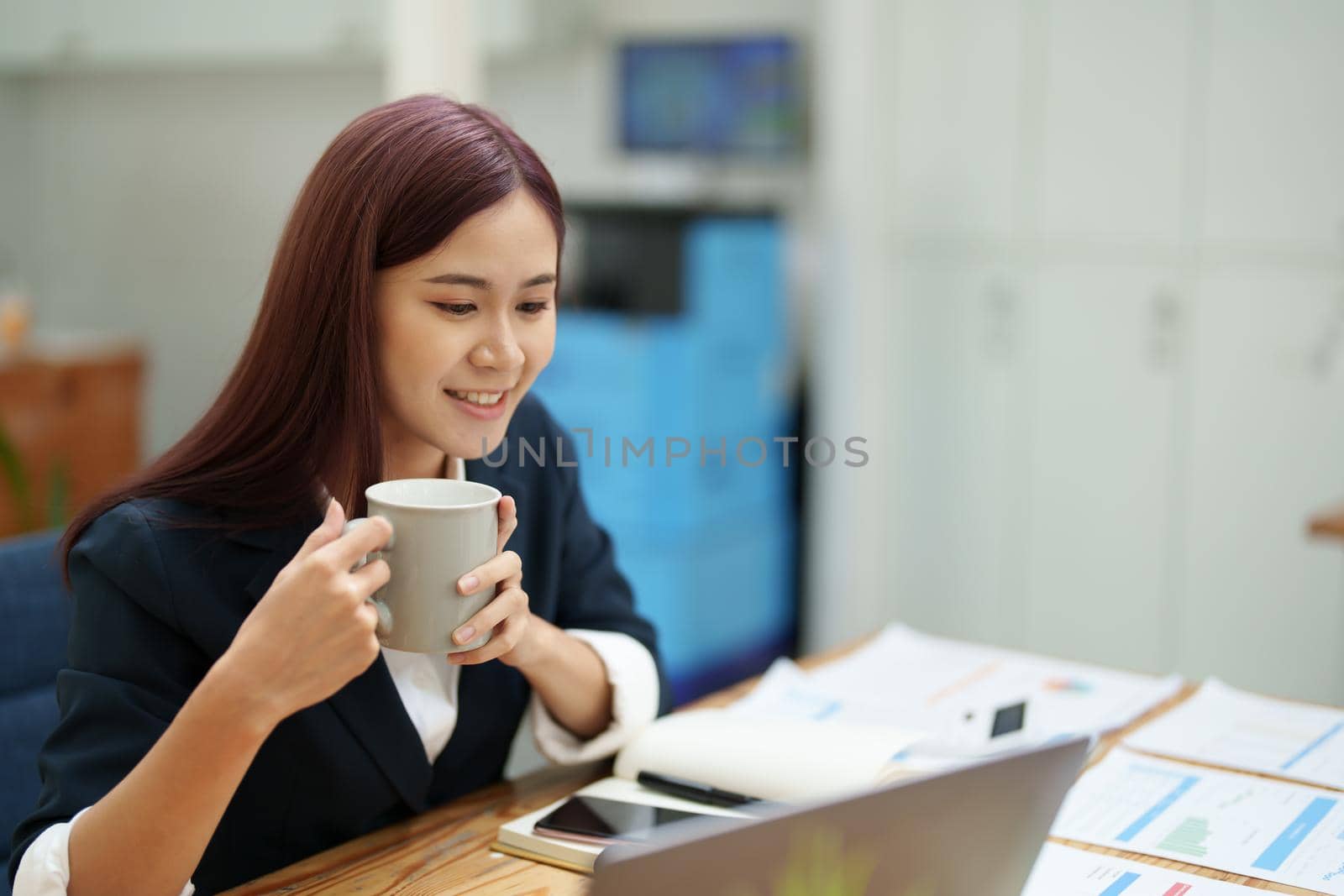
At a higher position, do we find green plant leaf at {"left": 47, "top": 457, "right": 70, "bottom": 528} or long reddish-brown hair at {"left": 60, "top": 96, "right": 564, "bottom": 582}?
long reddish-brown hair at {"left": 60, "top": 96, "right": 564, "bottom": 582}

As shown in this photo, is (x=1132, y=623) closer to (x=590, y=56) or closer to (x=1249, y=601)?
(x=1249, y=601)

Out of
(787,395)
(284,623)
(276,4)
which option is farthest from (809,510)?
(284,623)

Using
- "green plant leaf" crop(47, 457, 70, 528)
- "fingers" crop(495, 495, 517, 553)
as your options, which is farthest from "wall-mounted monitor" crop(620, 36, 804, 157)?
"fingers" crop(495, 495, 517, 553)

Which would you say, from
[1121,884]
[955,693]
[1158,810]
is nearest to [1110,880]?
[1121,884]

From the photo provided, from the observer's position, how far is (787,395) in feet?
12.0

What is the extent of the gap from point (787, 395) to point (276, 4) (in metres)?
1.62

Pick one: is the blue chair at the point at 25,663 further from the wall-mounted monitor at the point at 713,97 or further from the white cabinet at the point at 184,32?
the wall-mounted monitor at the point at 713,97

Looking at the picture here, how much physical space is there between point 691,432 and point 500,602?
2.22 meters

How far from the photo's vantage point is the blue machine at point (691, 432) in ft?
10.2

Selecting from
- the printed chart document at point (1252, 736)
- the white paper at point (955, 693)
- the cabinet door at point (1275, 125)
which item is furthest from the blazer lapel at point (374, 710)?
the cabinet door at point (1275, 125)

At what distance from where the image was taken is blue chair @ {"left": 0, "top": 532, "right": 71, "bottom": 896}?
51.8 inches

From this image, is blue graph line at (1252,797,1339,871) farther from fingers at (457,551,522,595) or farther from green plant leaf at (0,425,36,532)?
green plant leaf at (0,425,36,532)

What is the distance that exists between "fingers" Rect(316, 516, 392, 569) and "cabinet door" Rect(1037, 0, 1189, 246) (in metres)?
2.46

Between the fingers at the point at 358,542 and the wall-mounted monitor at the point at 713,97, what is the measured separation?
292cm
